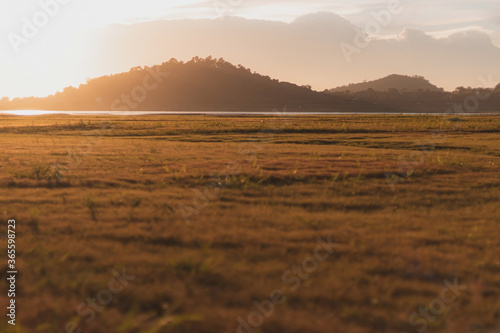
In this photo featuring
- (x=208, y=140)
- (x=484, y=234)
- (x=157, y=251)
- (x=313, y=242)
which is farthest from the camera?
(x=208, y=140)

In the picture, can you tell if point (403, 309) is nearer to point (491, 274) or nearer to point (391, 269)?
point (391, 269)

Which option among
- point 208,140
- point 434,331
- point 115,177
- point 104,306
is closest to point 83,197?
point 115,177

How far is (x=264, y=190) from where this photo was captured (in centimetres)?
1507

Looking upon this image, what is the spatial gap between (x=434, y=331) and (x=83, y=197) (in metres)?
10.9

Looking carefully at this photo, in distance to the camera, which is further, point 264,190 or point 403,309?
point 264,190

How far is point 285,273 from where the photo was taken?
7926 mm

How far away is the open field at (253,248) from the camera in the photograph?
258 inches

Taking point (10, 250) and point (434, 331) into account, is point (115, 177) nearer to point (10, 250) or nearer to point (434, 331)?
point (10, 250)

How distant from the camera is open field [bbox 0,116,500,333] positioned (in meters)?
6.54

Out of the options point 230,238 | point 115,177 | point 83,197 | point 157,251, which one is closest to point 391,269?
point 230,238

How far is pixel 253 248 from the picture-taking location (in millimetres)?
9148

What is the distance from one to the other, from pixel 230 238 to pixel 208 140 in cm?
2697

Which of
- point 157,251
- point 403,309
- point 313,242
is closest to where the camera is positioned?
point 403,309

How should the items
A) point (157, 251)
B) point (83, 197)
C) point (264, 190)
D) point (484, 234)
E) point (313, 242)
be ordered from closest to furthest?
point (157, 251), point (313, 242), point (484, 234), point (83, 197), point (264, 190)
